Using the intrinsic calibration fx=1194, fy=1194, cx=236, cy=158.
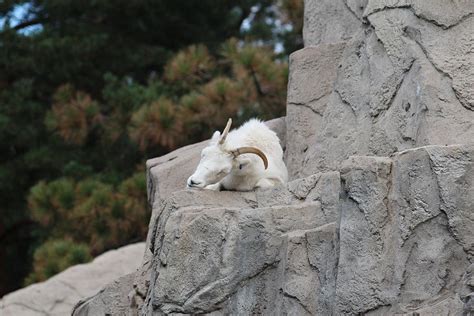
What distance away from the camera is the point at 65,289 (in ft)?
46.5

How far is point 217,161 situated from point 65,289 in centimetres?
529

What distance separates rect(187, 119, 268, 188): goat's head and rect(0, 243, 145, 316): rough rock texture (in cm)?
492

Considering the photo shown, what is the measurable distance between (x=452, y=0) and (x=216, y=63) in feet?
29.0

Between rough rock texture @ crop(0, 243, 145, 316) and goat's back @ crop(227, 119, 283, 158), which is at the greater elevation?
goat's back @ crop(227, 119, 283, 158)

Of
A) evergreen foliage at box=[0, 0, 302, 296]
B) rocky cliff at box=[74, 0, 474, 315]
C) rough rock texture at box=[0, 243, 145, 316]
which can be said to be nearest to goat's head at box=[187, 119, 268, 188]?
rocky cliff at box=[74, 0, 474, 315]

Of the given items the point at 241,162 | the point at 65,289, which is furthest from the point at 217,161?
the point at 65,289

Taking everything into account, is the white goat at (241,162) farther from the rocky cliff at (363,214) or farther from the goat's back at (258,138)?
the rocky cliff at (363,214)

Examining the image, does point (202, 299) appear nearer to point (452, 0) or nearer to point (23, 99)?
point (452, 0)

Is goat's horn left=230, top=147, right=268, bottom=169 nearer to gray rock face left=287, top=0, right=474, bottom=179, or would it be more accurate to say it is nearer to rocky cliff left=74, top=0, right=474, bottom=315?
rocky cliff left=74, top=0, right=474, bottom=315

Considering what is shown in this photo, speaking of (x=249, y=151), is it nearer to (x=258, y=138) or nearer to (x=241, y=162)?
(x=241, y=162)

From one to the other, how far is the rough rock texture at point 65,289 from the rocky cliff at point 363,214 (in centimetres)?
328

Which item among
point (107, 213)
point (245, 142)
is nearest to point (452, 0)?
point (245, 142)

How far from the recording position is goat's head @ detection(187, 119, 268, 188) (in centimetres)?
940

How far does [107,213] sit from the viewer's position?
16375 mm
